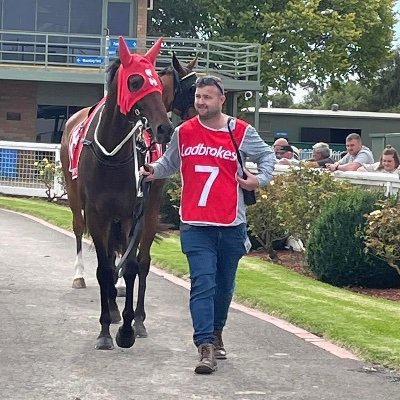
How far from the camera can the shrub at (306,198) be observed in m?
14.0

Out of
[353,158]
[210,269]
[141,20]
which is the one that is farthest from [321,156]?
[141,20]

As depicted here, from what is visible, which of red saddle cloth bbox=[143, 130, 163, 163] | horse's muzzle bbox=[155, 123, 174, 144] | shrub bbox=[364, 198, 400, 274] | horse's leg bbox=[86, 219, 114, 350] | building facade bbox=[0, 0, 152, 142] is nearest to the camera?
horse's muzzle bbox=[155, 123, 174, 144]

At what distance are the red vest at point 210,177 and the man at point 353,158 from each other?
7555 mm

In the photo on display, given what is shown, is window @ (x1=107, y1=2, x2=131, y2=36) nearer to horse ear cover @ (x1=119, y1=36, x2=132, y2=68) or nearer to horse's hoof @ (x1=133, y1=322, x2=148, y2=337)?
horse's hoof @ (x1=133, y1=322, x2=148, y2=337)

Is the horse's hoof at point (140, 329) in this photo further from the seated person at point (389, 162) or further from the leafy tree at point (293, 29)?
the leafy tree at point (293, 29)

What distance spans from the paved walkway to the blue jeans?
351 mm

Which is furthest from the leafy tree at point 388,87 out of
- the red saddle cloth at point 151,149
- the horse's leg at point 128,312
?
the horse's leg at point 128,312

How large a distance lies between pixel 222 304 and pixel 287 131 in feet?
131

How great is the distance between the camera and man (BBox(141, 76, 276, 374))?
7305 mm

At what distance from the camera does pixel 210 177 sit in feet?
24.1

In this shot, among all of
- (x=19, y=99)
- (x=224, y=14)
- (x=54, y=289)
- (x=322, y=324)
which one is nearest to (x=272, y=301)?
(x=322, y=324)

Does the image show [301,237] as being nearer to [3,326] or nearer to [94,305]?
[94,305]

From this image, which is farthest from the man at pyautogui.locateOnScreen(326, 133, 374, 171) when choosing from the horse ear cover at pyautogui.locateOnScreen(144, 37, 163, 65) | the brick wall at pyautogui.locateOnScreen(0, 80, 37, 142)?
the brick wall at pyautogui.locateOnScreen(0, 80, 37, 142)

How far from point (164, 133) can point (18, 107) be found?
30392 millimetres
